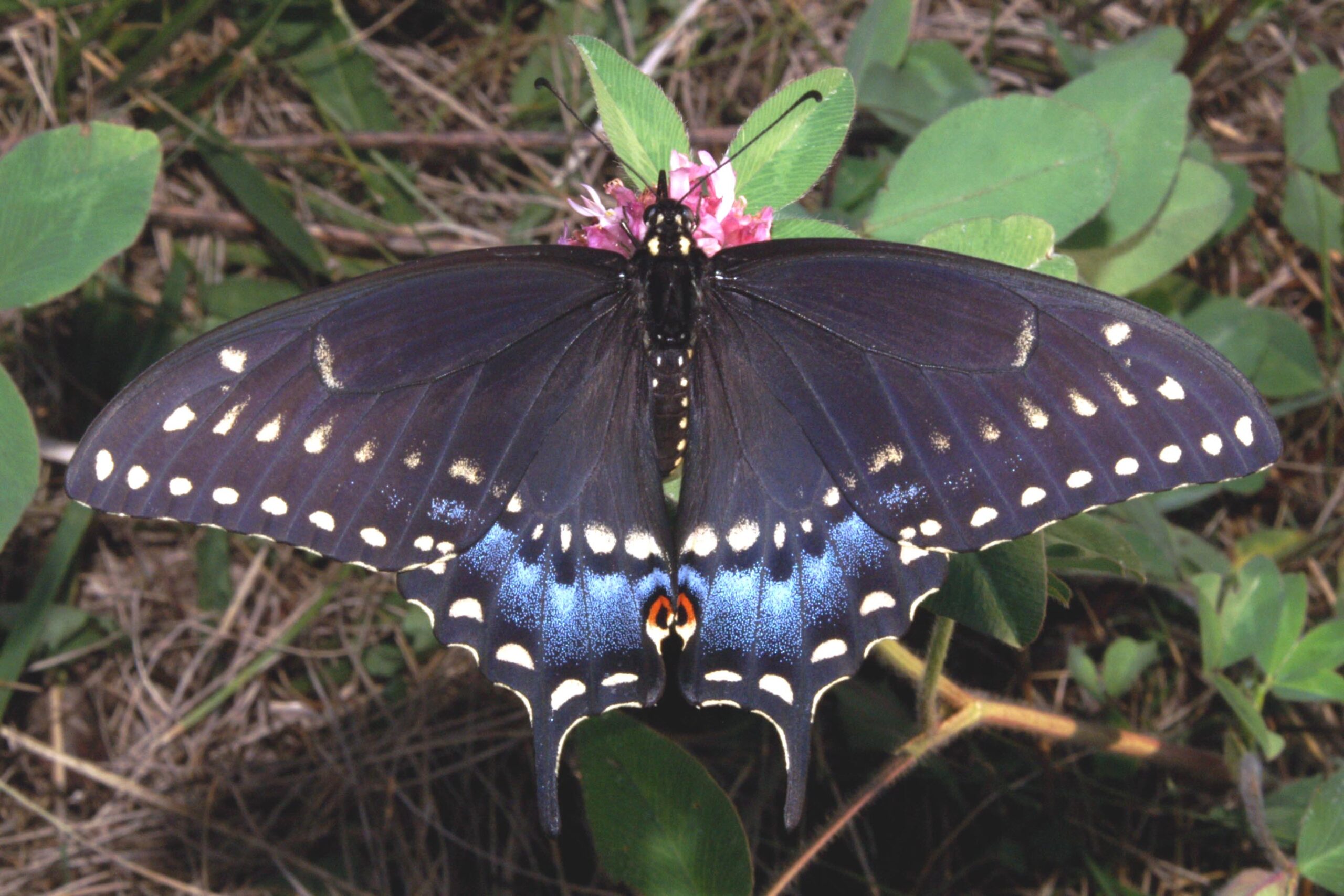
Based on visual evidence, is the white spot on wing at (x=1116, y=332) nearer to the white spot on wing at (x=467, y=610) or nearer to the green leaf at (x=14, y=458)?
the white spot on wing at (x=467, y=610)

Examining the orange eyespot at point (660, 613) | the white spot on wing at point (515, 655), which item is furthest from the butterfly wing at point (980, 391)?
the white spot on wing at point (515, 655)

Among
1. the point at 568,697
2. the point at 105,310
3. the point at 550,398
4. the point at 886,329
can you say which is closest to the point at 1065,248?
the point at 886,329

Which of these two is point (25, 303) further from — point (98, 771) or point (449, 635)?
point (98, 771)

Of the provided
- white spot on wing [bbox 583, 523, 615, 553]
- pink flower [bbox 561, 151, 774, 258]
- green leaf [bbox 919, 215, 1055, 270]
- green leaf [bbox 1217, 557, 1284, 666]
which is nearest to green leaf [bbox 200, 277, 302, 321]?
pink flower [bbox 561, 151, 774, 258]

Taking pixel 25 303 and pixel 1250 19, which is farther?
pixel 1250 19

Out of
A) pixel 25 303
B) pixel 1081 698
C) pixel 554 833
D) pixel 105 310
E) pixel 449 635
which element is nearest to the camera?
pixel 554 833

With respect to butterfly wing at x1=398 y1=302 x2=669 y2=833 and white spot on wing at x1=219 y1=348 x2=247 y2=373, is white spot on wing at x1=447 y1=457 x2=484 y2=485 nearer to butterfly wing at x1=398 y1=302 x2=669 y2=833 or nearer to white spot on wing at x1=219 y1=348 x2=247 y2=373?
butterfly wing at x1=398 y1=302 x2=669 y2=833

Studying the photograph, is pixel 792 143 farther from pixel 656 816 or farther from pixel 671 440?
pixel 656 816

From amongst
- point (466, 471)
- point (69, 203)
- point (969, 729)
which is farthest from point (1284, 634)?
point (69, 203)
